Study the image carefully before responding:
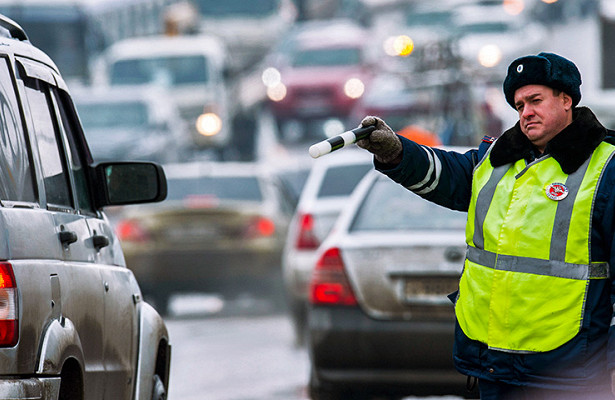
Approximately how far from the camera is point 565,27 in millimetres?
25516

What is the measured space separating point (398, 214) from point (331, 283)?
0.74 meters

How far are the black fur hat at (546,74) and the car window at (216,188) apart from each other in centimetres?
1077

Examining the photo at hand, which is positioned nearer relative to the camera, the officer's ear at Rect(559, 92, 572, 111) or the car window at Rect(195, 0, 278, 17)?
the officer's ear at Rect(559, 92, 572, 111)

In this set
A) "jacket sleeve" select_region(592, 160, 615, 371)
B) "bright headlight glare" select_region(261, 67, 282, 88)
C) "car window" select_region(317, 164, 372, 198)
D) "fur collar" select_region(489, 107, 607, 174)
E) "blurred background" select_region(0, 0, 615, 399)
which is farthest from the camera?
"bright headlight glare" select_region(261, 67, 282, 88)

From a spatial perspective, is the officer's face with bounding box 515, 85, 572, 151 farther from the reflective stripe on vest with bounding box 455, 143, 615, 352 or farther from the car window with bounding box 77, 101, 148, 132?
the car window with bounding box 77, 101, 148, 132

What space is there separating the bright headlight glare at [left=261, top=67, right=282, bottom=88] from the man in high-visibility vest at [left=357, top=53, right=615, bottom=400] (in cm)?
2499

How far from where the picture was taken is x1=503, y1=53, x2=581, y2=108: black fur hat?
15.6ft

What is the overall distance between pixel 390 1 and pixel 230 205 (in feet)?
81.2

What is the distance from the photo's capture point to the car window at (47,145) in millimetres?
4828

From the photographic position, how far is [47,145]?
16.3 feet

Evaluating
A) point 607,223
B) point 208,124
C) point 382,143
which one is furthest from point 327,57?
point 607,223

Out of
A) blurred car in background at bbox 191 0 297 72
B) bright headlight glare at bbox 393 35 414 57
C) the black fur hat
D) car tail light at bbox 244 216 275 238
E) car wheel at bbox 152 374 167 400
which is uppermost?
blurred car in background at bbox 191 0 297 72

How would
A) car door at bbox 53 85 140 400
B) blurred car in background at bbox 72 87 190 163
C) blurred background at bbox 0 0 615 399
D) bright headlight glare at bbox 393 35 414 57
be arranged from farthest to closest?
blurred car in background at bbox 72 87 190 163 < bright headlight glare at bbox 393 35 414 57 < blurred background at bbox 0 0 615 399 < car door at bbox 53 85 140 400

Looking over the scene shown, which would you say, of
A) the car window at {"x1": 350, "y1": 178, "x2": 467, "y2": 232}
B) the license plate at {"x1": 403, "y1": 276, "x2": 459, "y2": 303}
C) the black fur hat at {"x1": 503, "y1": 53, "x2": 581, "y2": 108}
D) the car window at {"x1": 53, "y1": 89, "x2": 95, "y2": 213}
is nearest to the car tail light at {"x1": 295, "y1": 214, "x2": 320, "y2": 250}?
the car window at {"x1": 350, "y1": 178, "x2": 467, "y2": 232}
